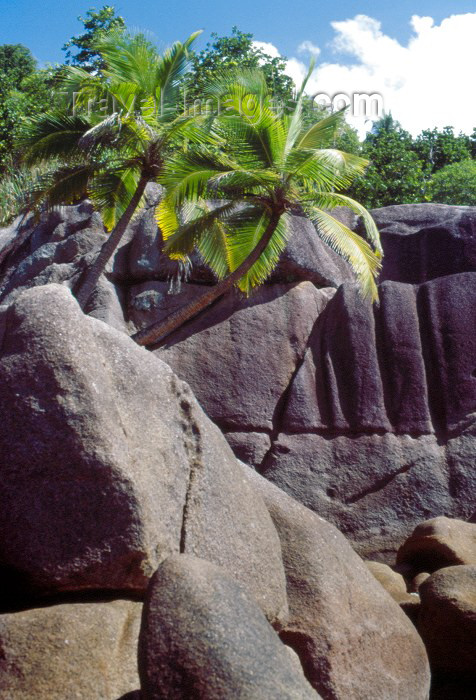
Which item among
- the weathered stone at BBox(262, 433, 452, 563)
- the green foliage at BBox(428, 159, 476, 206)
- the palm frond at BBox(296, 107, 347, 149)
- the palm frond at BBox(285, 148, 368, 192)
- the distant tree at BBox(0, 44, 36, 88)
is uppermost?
the distant tree at BBox(0, 44, 36, 88)

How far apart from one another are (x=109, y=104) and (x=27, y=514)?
10.4 m

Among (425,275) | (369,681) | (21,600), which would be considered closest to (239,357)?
(425,275)

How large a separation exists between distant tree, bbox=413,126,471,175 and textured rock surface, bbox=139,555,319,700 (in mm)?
23448

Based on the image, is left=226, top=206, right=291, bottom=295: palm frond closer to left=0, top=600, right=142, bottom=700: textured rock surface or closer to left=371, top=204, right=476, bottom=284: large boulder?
left=371, top=204, right=476, bottom=284: large boulder

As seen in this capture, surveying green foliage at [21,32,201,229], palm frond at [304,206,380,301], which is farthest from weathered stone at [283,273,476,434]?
green foliage at [21,32,201,229]

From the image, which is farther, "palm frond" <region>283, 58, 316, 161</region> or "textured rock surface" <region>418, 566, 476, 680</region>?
"palm frond" <region>283, 58, 316, 161</region>

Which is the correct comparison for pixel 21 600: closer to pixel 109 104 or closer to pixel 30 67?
pixel 109 104

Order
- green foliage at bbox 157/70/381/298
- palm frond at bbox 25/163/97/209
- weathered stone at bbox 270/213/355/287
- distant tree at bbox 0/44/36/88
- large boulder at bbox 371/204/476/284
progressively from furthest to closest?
1. distant tree at bbox 0/44/36/88
2. large boulder at bbox 371/204/476/284
3. weathered stone at bbox 270/213/355/287
4. palm frond at bbox 25/163/97/209
5. green foliage at bbox 157/70/381/298

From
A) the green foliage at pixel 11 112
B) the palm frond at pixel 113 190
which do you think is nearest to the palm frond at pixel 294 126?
the palm frond at pixel 113 190

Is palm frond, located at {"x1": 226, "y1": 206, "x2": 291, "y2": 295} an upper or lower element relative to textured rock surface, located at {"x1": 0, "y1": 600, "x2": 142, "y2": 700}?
upper

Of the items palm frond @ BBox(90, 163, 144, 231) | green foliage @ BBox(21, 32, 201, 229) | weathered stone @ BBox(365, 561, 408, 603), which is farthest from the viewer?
palm frond @ BBox(90, 163, 144, 231)

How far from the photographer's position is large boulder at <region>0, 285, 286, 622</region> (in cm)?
455

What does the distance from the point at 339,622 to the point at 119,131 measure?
9.32 m

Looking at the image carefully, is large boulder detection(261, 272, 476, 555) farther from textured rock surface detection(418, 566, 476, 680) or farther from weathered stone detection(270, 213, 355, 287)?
textured rock surface detection(418, 566, 476, 680)
